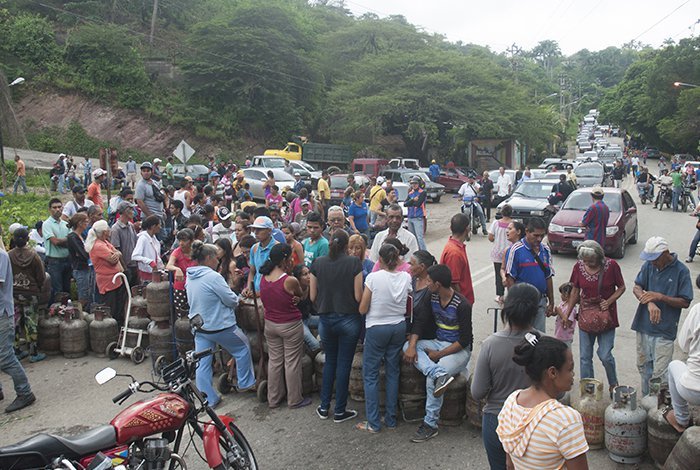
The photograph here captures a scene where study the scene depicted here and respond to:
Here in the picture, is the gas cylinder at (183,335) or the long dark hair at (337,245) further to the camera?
the gas cylinder at (183,335)

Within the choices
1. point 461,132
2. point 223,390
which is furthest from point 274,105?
point 223,390

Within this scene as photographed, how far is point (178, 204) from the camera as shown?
12203mm

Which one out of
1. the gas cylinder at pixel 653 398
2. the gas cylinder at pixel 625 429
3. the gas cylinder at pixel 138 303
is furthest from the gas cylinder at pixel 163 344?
the gas cylinder at pixel 653 398

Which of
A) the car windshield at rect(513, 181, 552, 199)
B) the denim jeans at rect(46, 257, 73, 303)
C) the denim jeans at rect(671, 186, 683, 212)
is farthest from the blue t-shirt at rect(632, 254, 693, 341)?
the denim jeans at rect(671, 186, 683, 212)

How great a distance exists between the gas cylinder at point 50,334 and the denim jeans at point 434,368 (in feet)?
18.4

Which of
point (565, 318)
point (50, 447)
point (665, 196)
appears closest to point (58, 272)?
point (50, 447)

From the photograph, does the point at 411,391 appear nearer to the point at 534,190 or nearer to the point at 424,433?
the point at 424,433

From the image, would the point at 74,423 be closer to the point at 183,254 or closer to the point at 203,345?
the point at 203,345

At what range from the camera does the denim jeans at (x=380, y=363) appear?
5.77 metres

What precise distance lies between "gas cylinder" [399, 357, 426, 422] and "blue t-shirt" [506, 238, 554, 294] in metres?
1.65

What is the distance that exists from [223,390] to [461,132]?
131 feet

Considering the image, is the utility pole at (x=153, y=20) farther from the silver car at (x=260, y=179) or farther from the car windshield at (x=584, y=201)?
the car windshield at (x=584, y=201)

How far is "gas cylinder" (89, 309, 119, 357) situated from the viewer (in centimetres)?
849

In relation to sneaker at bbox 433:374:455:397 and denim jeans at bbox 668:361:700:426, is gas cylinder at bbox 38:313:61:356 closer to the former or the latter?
sneaker at bbox 433:374:455:397
